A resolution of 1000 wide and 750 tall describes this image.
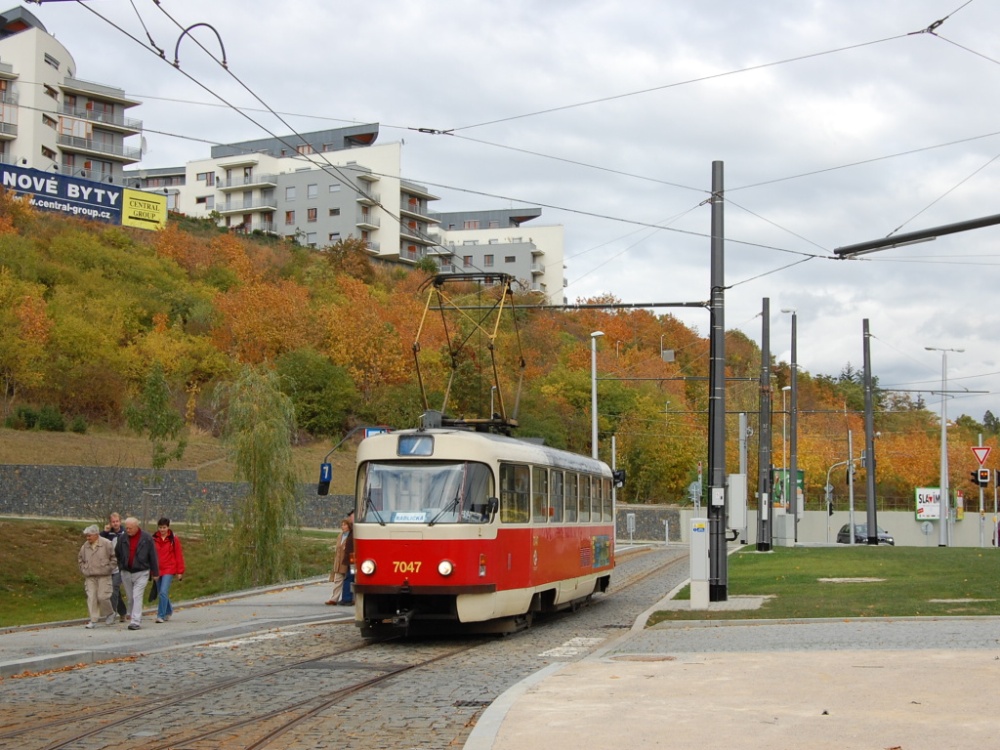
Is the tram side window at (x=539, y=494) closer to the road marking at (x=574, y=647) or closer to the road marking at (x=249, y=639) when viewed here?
the road marking at (x=574, y=647)

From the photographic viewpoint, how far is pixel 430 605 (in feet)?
57.5

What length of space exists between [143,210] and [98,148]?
10.6 m

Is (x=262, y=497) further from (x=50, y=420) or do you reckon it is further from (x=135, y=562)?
(x=50, y=420)

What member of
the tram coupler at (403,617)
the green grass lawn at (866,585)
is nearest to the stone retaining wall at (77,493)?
the green grass lawn at (866,585)

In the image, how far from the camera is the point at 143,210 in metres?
80.2

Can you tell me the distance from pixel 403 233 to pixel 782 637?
87.9 m

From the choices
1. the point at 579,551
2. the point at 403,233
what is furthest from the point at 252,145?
the point at 579,551

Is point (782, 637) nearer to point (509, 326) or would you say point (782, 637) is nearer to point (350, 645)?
point (350, 645)

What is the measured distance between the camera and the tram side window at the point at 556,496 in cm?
2097

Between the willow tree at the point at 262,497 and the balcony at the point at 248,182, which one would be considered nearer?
the willow tree at the point at 262,497

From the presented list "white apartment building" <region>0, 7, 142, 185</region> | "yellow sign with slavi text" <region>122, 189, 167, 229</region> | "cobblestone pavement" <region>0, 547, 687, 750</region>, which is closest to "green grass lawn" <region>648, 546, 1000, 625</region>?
"cobblestone pavement" <region>0, 547, 687, 750</region>

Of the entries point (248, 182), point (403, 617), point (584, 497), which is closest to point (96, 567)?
point (403, 617)

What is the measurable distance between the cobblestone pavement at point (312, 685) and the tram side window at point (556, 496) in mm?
1902

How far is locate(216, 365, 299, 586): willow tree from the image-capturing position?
31.7 m
